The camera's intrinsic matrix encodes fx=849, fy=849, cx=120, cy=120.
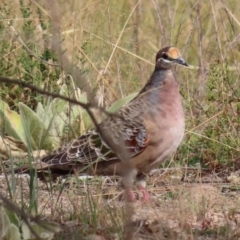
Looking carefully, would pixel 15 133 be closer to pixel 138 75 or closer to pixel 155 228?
pixel 138 75

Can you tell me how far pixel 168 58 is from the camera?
546 centimetres

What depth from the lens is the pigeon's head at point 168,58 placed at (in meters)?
5.43

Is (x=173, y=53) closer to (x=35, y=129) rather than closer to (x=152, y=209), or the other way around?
(x=35, y=129)

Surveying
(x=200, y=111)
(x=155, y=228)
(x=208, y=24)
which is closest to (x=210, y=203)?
(x=155, y=228)

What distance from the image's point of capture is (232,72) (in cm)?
734

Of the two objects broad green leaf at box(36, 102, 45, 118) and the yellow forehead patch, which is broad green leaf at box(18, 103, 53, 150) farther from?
the yellow forehead patch

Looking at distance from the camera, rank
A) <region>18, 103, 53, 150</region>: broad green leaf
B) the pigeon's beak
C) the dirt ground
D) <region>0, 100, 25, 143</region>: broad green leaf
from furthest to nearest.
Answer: <region>0, 100, 25, 143</region>: broad green leaf
<region>18, 103, 53, 150</region>: broad green leaf
the pigeon's beak
the dirt ground

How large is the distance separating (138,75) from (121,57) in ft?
0.85

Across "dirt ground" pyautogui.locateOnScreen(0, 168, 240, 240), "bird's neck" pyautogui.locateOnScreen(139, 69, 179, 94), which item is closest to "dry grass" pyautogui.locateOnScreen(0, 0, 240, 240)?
"dirt ground" pyautogui.locateOnScreen(0, 168, 240, 240)

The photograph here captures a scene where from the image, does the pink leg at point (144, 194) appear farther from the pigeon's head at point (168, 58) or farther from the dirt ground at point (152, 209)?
the pigeon's head at point (168, 58)

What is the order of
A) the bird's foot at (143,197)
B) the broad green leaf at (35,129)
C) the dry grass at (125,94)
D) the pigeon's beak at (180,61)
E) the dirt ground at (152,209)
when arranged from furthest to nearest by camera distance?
the broad green leaf at (35,129) → the pigeon's beak at (180,61) → the bird's foot at (143,197) → the dry grass at (125,94) → the dirt ground at (152,209)

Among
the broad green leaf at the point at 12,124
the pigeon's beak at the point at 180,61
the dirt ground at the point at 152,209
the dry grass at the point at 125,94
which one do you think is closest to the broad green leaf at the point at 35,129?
the broad green leaf at the point at 12,124

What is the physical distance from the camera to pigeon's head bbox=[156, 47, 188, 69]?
5430mm

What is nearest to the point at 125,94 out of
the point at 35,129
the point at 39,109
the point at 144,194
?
the point at 39,109
